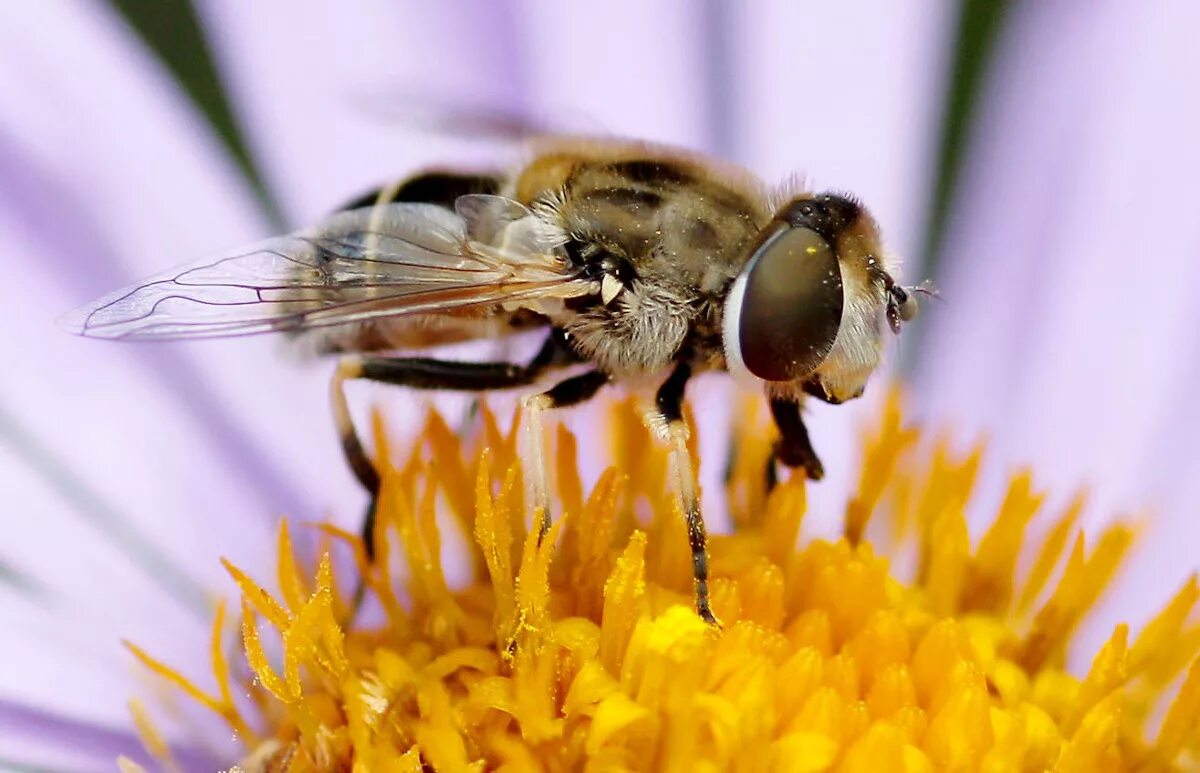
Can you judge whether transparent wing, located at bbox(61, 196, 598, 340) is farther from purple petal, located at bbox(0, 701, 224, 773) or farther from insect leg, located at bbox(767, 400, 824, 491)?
purple petal, located at bbox(0, 701, 224, 773)

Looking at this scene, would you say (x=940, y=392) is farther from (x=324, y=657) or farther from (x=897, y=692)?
(x=324, y=657)

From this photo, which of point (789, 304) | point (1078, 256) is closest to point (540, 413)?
point (789, 304)

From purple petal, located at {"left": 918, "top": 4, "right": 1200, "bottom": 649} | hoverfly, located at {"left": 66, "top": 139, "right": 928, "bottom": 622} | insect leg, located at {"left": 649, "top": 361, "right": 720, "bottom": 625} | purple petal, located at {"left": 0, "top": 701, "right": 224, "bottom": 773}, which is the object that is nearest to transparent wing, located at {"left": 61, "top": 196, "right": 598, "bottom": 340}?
hoverfly, located at {"left": 66, "top": 139, "right": 928, "bottom": 622}

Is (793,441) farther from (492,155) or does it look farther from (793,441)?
(492,155)

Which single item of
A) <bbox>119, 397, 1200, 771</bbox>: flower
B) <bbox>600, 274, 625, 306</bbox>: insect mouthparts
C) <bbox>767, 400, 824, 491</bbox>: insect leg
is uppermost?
<bbox>600, 274, 625, 306</bbox>: insect mouthparts

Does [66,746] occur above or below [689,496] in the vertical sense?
below
